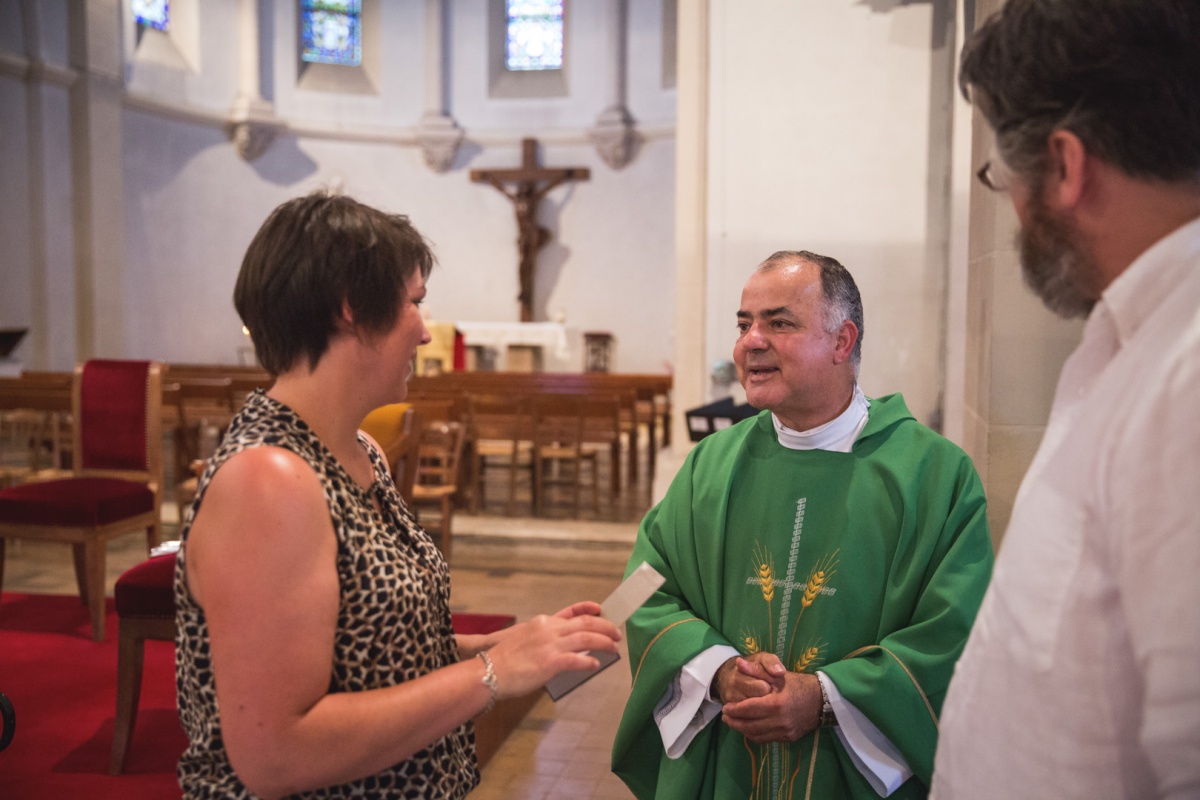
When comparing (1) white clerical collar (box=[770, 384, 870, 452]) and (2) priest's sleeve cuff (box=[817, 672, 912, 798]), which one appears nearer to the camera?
(2) priest's sleeve cuff (box=[817, 672, 912, 798])

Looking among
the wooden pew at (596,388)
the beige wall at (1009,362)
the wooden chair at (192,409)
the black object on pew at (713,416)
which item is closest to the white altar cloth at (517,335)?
the wooden pew at (596,388)

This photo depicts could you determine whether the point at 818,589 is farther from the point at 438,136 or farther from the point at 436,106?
the point at 436,106

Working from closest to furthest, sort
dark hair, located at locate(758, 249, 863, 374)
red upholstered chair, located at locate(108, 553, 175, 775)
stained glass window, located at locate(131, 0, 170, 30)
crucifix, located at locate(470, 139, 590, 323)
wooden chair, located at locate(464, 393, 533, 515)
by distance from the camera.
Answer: dark hair, located at locate(758, 249, 863, 374) → red upholstered chair, located at locate(108, 553, 175, 775) → wooden chair, located at locate(464, 393, 533, 515) → stained glass window, located at locate(131, 0, 170, 30) → crucifix, located at locate(470, 139, 590, 323)

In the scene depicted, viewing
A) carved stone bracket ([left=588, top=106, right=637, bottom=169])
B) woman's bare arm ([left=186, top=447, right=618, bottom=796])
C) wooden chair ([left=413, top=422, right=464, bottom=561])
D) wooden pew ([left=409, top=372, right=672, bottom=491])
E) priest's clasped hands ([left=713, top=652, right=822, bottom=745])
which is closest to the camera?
woman's bare arm ([left=186, top=447, right=618, bottom=796])

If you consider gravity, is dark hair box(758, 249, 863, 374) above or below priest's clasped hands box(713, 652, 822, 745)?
above

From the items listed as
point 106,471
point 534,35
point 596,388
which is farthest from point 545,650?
point 534,35

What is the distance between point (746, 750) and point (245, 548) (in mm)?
1152

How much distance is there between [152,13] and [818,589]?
15643 mm

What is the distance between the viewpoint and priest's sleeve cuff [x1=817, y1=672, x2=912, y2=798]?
174 centimetres

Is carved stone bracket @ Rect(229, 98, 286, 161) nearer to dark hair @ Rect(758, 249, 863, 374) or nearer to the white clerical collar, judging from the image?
dark hair @ Rect(758, 249, 863, 374)

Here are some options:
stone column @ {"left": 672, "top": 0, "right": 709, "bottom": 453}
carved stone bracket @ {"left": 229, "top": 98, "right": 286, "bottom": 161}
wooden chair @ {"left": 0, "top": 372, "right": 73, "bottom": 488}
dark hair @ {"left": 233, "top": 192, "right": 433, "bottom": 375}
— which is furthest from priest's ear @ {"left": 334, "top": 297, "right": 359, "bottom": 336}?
carved stone bracket @ {"left": 229, "top": 98, "right": 286, "bottom": 161}

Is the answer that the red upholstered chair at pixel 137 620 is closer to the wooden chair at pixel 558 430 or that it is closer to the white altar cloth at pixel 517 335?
the wooden chair at pixel 558 430

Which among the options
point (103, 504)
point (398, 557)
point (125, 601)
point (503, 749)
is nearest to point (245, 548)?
point (398, 557)

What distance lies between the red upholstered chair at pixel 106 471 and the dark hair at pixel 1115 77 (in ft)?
14.2
